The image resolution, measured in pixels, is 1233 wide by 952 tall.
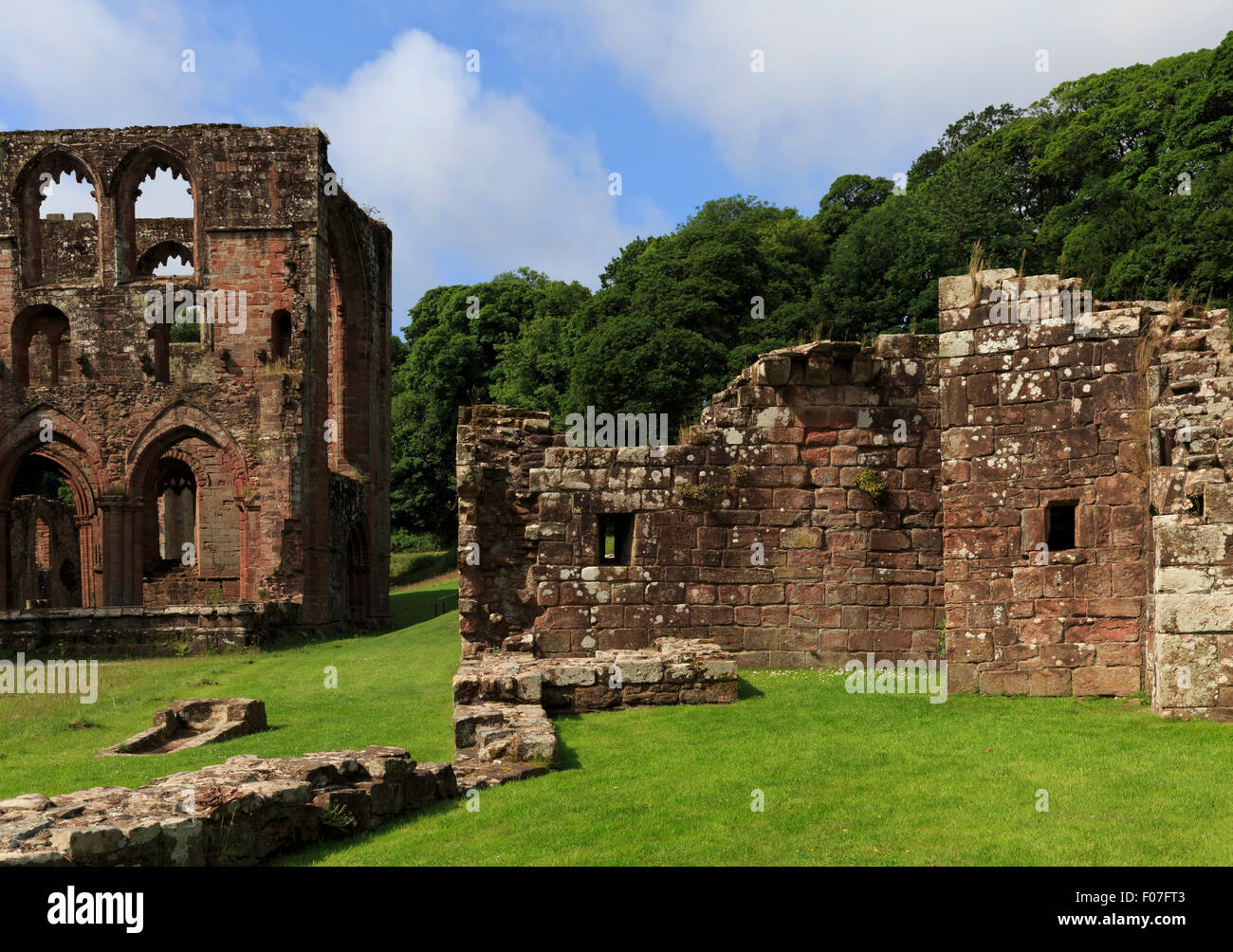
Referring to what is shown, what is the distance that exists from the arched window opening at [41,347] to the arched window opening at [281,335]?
638 centimetres

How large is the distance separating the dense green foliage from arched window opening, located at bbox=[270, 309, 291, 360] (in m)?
9.76

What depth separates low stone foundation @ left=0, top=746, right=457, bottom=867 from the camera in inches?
181

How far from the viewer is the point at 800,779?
689 cm

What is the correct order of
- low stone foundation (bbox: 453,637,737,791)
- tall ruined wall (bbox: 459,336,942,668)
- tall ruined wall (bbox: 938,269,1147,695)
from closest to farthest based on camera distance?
low stone foundation (bbox: 453,637,737,791), tall ruined wall (bbox: 938,269,1147,695), tall ruined wall (bbox: 459,336,942,668)

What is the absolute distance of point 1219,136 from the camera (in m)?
36.2

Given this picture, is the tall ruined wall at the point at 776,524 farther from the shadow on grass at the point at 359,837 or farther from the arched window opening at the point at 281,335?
the arched window opening at the point at 281,335

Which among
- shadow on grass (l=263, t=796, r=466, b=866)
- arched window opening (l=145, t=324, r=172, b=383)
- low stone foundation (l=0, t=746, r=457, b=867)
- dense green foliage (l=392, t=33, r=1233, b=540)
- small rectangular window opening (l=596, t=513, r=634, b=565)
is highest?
dense green foliage (l=392, t=33, r=1233, b=540)

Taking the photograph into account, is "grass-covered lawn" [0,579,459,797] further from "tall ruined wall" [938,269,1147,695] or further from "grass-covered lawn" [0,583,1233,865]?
"tall ruined wall" [938,269,1147,695]

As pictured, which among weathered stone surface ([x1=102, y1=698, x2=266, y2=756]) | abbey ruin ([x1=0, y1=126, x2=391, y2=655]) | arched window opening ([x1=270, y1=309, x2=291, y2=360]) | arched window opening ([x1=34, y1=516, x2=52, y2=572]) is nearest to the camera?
weathered stone surface ([x1=102, y1=698, x2=266, y2=756])

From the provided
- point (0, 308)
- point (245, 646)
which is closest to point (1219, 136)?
point (245, 646)

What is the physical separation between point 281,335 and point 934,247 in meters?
25.8

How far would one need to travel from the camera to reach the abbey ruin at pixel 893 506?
9977mm

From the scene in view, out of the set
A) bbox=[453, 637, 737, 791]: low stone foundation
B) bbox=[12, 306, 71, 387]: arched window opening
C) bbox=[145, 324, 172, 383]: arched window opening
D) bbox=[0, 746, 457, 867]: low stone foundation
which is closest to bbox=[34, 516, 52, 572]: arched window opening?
bbox=[12, 306, 71, 387]: arched window opening

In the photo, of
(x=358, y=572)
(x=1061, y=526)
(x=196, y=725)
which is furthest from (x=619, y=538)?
(x=358, y=572)
